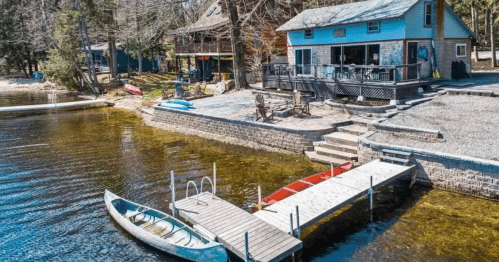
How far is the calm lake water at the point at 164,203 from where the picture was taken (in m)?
10.3

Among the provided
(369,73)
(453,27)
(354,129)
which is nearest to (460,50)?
(453,27)

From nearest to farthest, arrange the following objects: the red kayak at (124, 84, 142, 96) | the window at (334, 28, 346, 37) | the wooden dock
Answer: the window at (334, 28, 346, 37), the wooden dock, the red kayak at (124, 84, 142, 96)

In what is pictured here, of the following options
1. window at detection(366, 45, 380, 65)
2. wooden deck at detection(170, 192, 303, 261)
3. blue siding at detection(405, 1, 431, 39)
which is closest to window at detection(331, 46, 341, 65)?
window at detection(366, 45, 380, 65)

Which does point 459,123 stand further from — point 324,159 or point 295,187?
point 295,187

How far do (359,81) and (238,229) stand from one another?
15.3 metres

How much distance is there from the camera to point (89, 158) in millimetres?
19844

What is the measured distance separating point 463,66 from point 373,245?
875 inches

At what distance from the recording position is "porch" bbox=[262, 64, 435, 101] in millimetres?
21562

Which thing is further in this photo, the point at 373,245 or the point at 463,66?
the point at 463,66

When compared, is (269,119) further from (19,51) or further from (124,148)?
(19,51)

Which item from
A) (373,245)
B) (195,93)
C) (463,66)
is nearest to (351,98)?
(463,66)

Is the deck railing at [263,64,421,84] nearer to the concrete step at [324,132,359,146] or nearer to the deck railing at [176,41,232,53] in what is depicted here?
the concrete step at [324,132,359,146]

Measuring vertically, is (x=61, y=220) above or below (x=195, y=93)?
below

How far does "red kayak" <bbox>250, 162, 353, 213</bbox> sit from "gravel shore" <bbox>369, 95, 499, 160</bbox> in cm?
270
